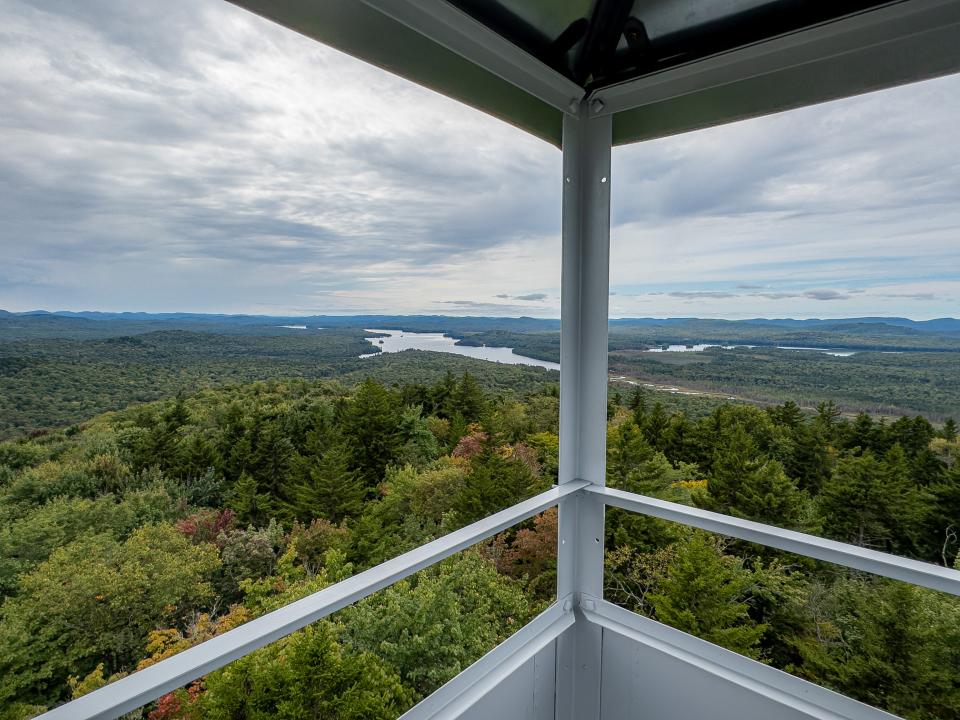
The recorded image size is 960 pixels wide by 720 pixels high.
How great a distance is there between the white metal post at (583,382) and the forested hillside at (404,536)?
→ 0.57 ft

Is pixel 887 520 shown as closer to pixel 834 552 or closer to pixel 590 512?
pixel 834 552

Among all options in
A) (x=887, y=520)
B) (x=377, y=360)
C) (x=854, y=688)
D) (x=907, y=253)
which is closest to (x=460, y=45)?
(x=377, y=360)

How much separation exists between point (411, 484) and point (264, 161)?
3.91ft

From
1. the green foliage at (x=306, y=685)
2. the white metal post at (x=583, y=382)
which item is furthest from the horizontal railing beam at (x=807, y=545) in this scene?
the green foliage at (x=306, y=685)

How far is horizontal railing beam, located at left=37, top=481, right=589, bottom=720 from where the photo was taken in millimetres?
873

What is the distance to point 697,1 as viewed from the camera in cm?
163

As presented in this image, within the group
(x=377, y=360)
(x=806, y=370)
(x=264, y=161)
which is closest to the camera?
(x=264, y=161)

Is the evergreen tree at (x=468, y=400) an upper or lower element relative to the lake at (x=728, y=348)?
lower

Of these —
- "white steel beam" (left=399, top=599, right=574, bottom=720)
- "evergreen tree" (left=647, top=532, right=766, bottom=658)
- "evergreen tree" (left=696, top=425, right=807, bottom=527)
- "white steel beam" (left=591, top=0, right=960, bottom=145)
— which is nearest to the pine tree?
"white steel beam" (left=399, top=599, right=574, bottom=720)

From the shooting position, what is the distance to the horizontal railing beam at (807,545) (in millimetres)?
1353

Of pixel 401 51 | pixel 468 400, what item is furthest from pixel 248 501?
pixel 401 51

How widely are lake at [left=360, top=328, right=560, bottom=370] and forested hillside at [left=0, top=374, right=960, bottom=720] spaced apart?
0.13 m

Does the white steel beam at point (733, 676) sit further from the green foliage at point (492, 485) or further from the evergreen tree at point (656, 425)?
the evergreen tree at point (656, 425)

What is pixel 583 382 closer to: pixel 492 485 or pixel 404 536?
pixel 492 485
